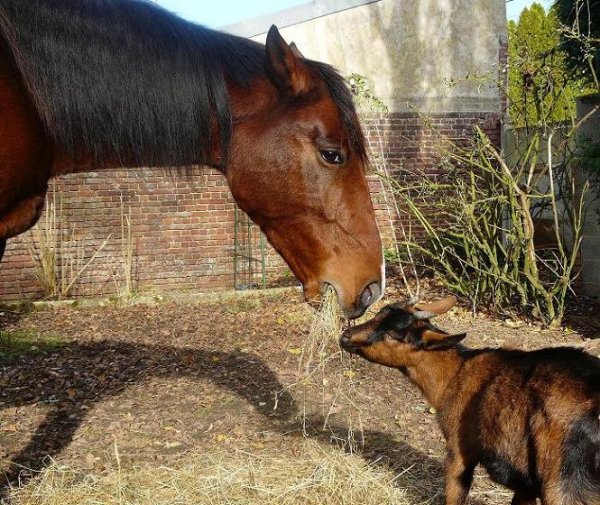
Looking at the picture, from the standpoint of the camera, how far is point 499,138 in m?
12.7

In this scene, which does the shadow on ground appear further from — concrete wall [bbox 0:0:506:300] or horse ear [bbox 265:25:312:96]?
concrete wall [bbox 0:0:506:300]

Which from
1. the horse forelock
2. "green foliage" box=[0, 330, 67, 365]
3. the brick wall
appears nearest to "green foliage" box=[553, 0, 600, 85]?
the brick wall

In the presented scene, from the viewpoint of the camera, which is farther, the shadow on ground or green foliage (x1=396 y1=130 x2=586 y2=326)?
green foliage (x1=396 y1=130 x2=586 y2=326)

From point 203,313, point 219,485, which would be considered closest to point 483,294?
point 203,313

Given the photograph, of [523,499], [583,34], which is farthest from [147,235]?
[523,499]

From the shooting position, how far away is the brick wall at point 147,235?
10492mm

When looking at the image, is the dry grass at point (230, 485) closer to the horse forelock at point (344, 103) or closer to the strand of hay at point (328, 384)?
the strand of hay at point (328, 384)

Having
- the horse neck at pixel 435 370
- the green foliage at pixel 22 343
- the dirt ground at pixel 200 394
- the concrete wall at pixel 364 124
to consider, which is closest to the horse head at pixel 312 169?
the horse neck at pixel 435 370

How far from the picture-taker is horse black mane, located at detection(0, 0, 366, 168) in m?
2.78

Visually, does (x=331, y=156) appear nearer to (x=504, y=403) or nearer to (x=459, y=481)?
(x=504, y=403)

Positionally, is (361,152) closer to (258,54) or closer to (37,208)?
(258,54)

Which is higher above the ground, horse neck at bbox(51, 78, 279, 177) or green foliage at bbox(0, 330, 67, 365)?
horse neck at bbox(51, 78, 279, 177)

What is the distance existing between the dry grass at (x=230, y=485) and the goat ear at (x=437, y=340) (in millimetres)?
844

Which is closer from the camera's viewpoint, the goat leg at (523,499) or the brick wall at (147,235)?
the goat leg at (523,499)
